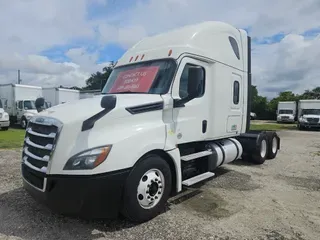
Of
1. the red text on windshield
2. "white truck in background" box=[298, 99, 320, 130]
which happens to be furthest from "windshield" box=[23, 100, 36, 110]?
"white truck in background" box=[298, 99, 320, 130]

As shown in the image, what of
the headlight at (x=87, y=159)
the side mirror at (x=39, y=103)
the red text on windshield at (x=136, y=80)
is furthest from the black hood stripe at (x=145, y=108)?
the side mirror at (x=39, y=103)

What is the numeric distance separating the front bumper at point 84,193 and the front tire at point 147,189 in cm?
14

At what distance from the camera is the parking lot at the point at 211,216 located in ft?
13.3

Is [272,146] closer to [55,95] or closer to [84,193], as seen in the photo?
[84,193]

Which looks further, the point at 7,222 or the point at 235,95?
the point at 235,95

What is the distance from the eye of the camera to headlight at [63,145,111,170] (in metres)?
3.78

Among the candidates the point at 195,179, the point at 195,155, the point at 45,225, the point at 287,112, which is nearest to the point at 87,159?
the point at 45,225

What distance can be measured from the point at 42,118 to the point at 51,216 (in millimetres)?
1548

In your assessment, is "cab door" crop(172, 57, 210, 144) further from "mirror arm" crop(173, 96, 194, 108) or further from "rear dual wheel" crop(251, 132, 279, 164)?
"rear dual wheel" crop(251, 132, 279, 164)

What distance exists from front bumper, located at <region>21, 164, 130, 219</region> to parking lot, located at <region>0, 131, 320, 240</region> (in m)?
0.37

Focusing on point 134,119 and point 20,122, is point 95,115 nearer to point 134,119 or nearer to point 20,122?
point 134,119

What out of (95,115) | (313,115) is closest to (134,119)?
(95,115)

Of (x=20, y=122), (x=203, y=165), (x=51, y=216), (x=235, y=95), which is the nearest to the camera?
(x=51, y=216)

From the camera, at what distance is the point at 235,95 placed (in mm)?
7109
